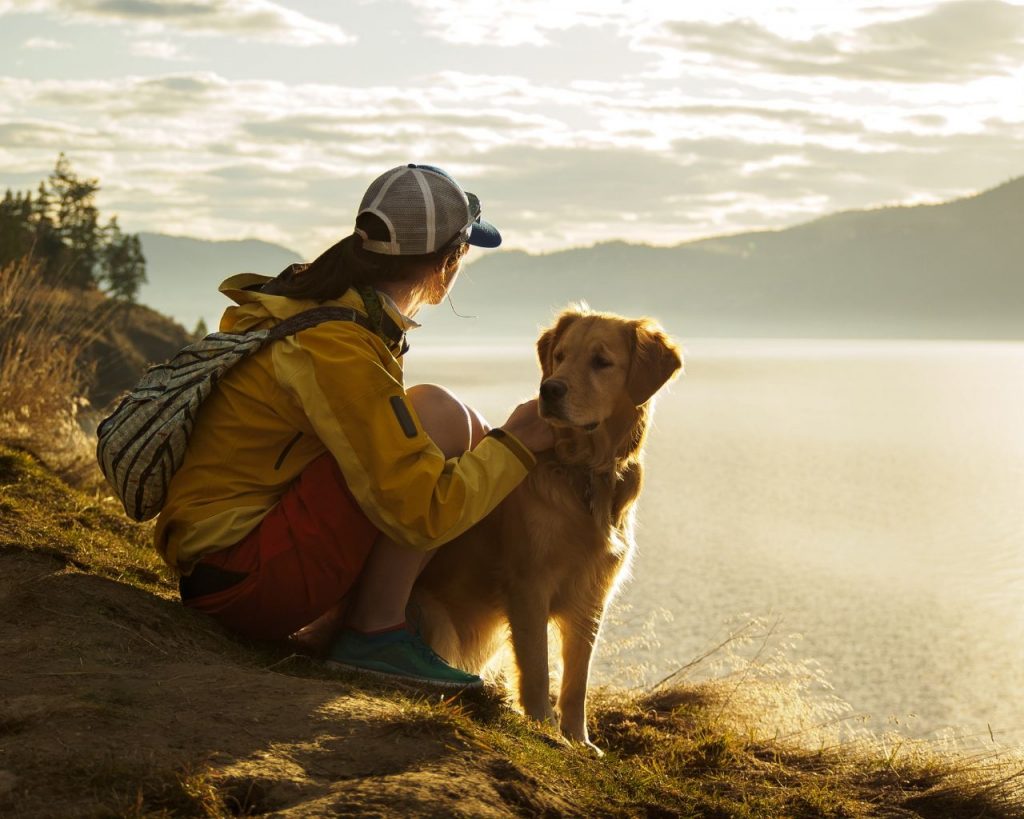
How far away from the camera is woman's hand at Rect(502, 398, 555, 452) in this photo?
424 cm

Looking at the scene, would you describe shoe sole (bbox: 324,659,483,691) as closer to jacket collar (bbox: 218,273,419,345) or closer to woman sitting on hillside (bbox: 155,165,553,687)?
woman sitting on hillside (bbox: 155,165,553,687)

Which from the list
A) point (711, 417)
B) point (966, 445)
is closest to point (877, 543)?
point (966, 445)

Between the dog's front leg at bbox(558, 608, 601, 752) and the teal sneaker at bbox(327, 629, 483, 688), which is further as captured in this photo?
the dog's front leg at bbox(558, 608, 601, 752)

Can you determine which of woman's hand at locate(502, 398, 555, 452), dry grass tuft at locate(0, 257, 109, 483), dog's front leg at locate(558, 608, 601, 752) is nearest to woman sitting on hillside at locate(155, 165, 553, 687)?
woman's hand at locate(502, 398, 555, 452)

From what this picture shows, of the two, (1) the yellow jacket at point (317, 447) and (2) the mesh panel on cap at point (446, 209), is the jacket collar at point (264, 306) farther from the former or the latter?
(2) the mesh panel on cap at point (446, 209)

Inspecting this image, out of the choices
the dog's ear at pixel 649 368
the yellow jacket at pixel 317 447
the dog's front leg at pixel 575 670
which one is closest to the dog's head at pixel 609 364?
the dog's ear at pixel 649 368

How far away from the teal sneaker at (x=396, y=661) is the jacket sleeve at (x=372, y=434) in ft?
1.88

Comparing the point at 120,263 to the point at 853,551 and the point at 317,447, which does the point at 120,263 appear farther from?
the point at 317,447

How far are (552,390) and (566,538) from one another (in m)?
0.63

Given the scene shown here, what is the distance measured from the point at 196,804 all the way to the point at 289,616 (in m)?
1.50

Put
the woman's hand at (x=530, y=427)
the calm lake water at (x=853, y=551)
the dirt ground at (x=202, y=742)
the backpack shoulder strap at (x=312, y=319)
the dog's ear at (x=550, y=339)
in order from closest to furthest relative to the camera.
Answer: the dirt ground at (x=202, y=742) < the backpack shoulder strap at (x=312, y=319) < the woman's hand at (x=530, y=427) < the dog's ear at (x=550, y=339) < the calm lake water at (x=853, y=551)

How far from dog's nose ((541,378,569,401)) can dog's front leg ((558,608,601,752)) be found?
1022mm

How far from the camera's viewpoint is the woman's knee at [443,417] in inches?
158

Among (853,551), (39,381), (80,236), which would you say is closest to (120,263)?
(80,236)
